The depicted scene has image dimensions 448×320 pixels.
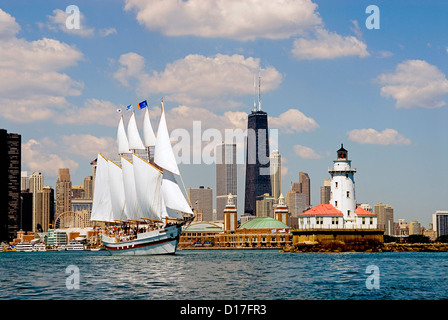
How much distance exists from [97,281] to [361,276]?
24765 millimetres

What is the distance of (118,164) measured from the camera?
126 metres

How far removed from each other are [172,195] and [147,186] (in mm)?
5400

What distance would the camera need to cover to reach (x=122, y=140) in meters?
125

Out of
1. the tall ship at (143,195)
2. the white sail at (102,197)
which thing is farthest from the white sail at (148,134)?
the white sail at (102,197)

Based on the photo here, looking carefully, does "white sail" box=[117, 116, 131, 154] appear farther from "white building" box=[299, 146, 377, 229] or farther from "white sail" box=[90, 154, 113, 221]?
"white building" box=[299, 146, 377, 229]

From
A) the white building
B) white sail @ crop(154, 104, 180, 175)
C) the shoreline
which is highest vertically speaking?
white sail @ crop(154, 104, 180, 175)

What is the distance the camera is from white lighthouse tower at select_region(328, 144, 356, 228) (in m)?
149

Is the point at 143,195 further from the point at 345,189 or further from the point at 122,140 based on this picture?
the point at 345,189

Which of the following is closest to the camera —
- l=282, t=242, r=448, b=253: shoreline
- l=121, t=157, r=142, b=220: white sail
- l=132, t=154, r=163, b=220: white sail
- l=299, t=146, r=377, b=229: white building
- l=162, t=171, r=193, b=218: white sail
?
l=132, t=154, r=163, b=220: white sail

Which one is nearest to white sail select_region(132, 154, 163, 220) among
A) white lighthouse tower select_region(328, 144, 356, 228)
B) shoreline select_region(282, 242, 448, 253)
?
shoreline select_region(282, 242, 448, 253)

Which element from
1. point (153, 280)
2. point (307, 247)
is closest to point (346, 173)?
point (307, 247)

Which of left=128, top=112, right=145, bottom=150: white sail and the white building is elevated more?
left=128, top=112, right=145, bottom=150: white sail

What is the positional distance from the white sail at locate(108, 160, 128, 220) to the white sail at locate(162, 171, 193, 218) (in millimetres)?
9475
